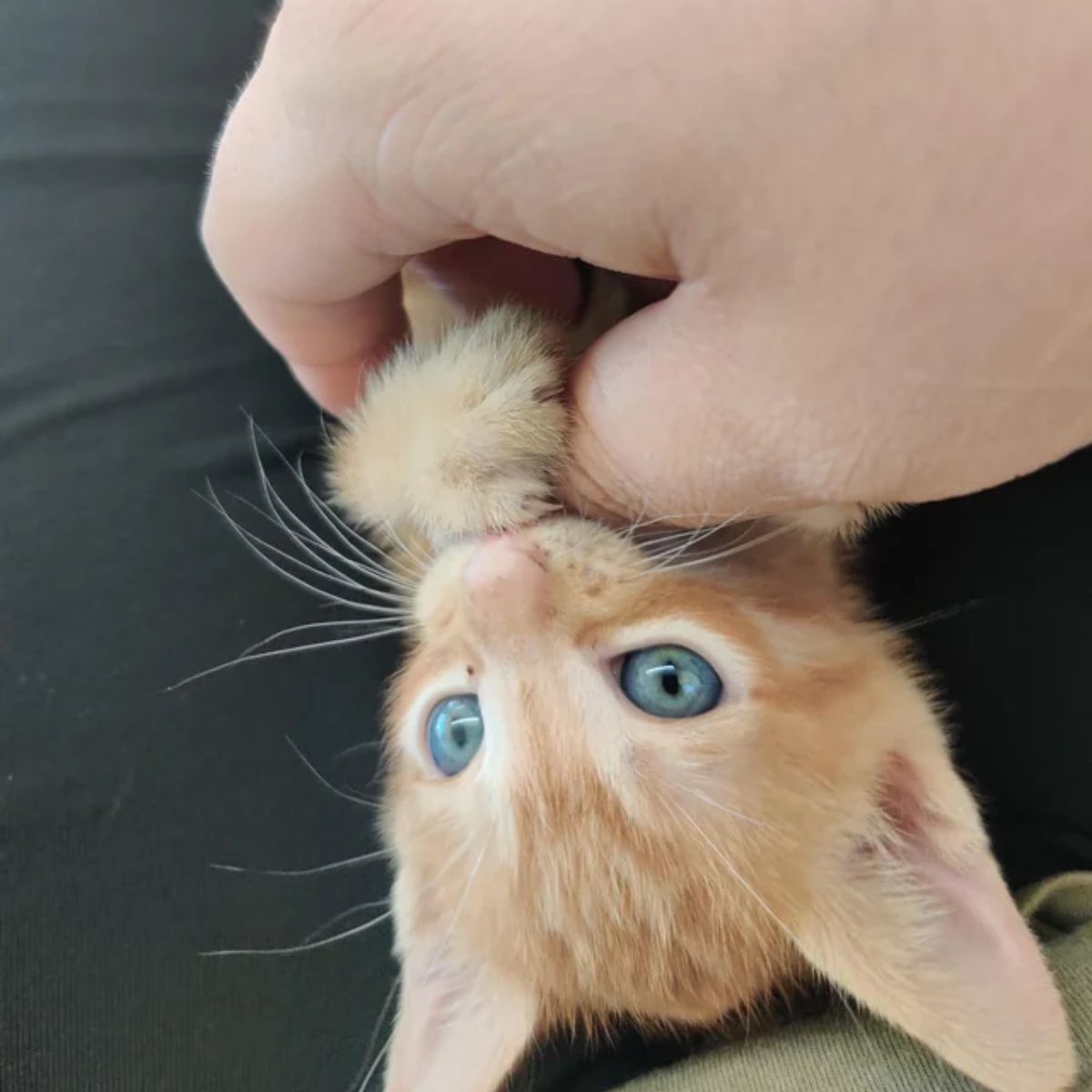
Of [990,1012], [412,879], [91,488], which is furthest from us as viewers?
[91,488]

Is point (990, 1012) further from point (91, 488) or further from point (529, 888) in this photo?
point (91, 488)

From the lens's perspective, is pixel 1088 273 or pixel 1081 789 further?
pixel 1081 789

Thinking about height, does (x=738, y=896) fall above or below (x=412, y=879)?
above

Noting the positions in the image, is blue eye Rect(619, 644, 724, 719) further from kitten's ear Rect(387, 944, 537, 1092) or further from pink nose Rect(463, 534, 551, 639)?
kitten's ear Rect(387, 944, 537, 1092)

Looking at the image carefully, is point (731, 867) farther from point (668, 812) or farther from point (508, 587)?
point (508, 587)

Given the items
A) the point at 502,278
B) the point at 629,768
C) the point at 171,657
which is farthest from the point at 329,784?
the point at 502,278

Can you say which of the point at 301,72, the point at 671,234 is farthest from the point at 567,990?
the point at 301,72

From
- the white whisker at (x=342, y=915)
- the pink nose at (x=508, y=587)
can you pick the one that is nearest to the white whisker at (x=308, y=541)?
the pink nose at (x=508, y=587)

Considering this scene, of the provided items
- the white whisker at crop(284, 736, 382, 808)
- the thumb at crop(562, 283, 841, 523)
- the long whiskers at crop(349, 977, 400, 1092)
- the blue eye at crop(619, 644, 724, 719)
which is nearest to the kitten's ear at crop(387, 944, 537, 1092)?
the long whiskers at crop(349, 977, 400, 1092)
